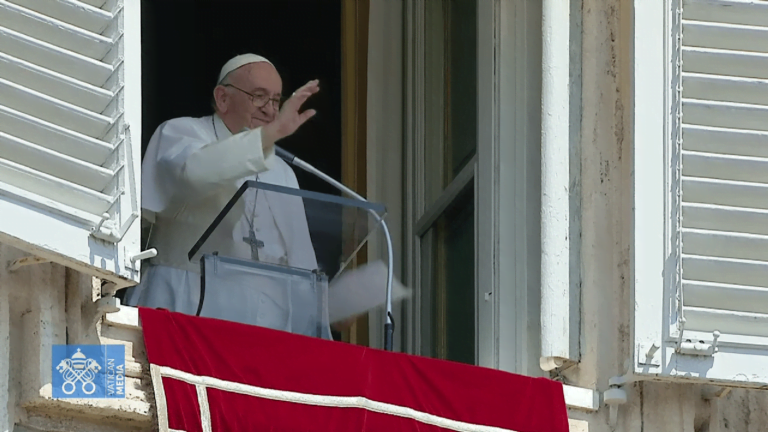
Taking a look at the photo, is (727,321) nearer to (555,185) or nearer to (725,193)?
(725,193)

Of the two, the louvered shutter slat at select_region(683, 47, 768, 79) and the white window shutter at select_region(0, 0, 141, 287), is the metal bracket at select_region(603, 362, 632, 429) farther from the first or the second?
the white window shutter at select_region(0, 0, 141, 287)

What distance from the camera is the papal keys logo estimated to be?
4.52m

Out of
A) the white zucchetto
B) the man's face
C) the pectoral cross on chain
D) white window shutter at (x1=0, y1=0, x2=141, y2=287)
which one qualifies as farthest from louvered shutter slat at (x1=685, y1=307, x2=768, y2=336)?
the white zucchetto

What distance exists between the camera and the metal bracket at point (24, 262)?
4.54m

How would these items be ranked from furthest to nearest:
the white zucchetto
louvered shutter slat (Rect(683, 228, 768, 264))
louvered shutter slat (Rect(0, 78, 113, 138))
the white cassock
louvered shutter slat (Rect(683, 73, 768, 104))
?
the white zucchetto, the white cassock, louvered shutter slat (Rect(683, 73, 768, 104)), louvered shutter slat (Rect(683, 228, 768, 264)), louvered shutter slat (Rect(0, 78, 113, 138))

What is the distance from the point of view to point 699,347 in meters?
4.91

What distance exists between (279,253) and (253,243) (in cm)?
14

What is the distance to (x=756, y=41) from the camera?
5219 millimetres

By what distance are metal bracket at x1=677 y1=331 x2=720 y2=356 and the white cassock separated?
1028 millimetres

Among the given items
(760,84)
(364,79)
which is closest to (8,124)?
(760,84)

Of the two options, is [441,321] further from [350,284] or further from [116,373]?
[116,373]

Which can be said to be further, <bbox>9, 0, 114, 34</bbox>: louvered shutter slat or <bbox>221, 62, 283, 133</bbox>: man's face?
<bbox>221, 62, 283, 133</bbox>: man's face

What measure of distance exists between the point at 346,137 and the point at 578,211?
1.88 m

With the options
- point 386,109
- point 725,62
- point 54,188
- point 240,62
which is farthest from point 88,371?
point 386,109
